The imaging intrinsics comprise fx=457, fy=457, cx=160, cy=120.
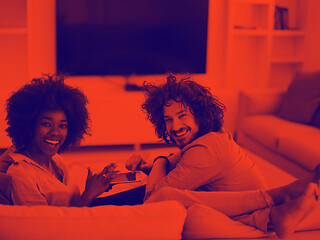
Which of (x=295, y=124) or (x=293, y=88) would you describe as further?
(x=293, y=88)

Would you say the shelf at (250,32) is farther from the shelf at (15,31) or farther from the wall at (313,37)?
the shelf at (15,31)

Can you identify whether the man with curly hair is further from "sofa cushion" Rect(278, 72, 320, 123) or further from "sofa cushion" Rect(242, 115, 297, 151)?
"sofa cushion" Rect(278, 72, 320, 123)

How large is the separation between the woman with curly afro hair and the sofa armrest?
2429 mm

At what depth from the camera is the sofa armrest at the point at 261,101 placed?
3943 millimetres

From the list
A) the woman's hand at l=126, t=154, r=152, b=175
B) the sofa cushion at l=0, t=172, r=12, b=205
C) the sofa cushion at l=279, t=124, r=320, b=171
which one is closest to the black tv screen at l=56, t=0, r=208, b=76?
the sofa cushion at l=279, t=124, r=320, b=171

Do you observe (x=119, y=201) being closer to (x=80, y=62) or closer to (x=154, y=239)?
(x=154, y=239)

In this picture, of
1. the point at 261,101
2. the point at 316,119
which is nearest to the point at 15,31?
the point at 261,101

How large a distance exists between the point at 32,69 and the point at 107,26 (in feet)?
2.59

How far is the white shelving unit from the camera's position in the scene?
458cm

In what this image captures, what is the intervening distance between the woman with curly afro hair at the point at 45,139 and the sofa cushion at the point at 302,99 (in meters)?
2.30

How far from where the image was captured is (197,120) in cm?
183

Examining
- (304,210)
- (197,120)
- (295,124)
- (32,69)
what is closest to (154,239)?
(304,210)

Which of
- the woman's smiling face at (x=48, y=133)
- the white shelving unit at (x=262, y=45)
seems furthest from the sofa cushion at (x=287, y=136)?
the woman's smiling face at (x=48, y=133)

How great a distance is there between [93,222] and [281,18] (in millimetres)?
4125
